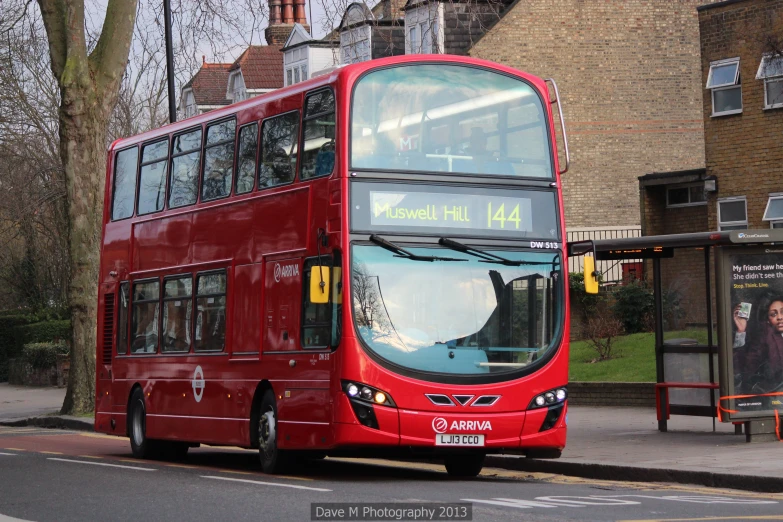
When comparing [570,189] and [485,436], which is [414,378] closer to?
[485,436]

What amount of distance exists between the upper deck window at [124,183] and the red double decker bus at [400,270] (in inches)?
144

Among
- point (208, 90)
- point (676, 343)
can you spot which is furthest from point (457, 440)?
point (208, 90)

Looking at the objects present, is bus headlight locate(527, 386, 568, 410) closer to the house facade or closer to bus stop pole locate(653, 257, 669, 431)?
bus stop pole locate(653, 257, 669, 431)

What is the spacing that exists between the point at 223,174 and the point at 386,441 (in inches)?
186

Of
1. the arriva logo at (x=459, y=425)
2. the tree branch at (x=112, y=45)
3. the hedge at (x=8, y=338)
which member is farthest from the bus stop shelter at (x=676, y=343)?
the hedge at (x=8, y=338)

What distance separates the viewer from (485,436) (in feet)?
44.8

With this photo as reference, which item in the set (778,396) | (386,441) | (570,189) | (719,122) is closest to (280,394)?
(386,441)

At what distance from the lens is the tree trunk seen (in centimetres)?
2730

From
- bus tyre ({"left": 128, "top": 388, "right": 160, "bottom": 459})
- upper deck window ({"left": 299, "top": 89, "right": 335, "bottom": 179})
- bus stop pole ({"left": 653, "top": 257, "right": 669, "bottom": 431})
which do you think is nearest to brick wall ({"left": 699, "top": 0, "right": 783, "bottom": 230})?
bus stop pole ({"left": 653, "top": 257, "right": 669, "bottom": 431})

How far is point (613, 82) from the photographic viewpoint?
4428cm

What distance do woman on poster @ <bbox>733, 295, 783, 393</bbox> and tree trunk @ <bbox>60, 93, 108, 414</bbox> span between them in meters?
14.9

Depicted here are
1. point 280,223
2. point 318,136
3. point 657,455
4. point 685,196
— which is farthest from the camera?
Result: point 685,196

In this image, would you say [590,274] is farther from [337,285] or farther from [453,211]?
[337,285]

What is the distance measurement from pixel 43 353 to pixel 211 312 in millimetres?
27292
